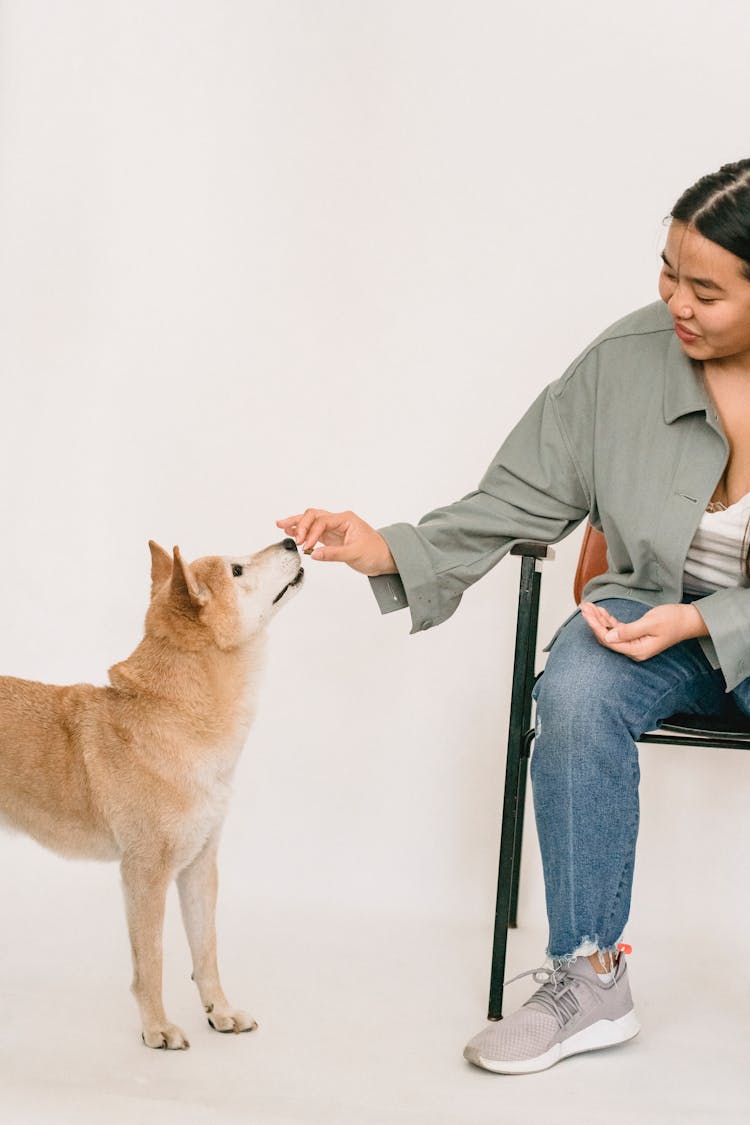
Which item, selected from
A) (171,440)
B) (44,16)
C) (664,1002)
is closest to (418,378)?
(171,440)

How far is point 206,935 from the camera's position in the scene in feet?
6.31

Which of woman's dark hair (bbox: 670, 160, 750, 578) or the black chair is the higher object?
woman's dark hair (bbox: 670, 160, 750, 578)

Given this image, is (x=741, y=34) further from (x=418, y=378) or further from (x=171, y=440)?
(x=171, y=440)

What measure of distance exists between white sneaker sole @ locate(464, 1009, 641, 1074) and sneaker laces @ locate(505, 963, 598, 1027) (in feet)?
0.13

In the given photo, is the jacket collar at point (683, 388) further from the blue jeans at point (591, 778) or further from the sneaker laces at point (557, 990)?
the sneaker laces at point (557, 990)

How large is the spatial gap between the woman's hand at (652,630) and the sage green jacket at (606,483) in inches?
2.2

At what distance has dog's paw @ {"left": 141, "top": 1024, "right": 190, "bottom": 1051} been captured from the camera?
1807 mm

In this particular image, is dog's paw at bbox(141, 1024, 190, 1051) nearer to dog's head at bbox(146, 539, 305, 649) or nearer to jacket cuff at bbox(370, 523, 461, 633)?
dog's head at bbox(146, 539, 305, 649)

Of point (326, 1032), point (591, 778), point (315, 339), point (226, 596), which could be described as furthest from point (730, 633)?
point (315, 339)

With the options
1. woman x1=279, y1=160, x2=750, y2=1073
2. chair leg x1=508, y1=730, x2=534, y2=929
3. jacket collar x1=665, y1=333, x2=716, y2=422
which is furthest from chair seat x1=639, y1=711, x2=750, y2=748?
jacket collar x1=665, y1=333, x2=716, y2=422

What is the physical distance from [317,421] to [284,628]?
0.44m

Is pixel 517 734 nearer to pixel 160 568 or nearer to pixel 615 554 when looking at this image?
pixel 615 554

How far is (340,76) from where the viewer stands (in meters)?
2.65

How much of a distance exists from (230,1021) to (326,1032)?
0.14 metres
